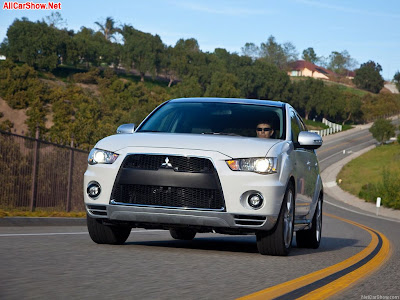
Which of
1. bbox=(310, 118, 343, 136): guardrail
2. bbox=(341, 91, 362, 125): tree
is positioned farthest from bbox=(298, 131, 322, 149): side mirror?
bbox=(341, 91, 362, 125): tree

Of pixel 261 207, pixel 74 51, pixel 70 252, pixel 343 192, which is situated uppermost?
pixel 74 51

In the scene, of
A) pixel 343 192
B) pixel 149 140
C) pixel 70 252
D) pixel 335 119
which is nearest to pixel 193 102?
pixel 149 140

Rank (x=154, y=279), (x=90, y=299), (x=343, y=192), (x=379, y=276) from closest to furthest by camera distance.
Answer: (x=90, y=299)
(x=154, y=279)
(x=379, y=276)
(x=343, y=192)

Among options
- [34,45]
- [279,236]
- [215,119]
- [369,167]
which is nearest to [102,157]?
[215,119]

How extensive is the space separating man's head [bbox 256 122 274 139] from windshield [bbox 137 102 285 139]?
23mm

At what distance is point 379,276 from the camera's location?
288 inches

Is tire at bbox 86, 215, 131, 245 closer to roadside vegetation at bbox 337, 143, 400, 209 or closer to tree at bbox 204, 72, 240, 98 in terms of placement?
roadside vegetation at bbox 337, 143, 400, 209

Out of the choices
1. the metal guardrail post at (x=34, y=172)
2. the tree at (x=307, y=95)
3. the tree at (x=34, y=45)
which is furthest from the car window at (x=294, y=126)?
the tree at (x=307, y=95)

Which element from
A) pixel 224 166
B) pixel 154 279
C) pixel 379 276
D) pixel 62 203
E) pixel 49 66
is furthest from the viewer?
pixel 49 66

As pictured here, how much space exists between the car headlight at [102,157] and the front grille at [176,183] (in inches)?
12.2

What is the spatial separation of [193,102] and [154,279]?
15.2 ft

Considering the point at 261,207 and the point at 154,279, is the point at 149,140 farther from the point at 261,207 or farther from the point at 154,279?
the point at 154,279

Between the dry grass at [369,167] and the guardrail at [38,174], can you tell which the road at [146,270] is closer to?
the guardrail at [38,174]

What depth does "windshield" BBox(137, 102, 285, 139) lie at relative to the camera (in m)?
9.70
